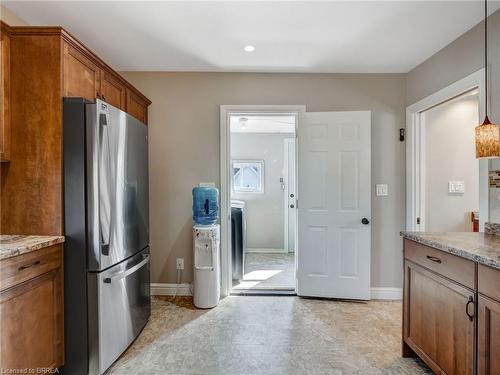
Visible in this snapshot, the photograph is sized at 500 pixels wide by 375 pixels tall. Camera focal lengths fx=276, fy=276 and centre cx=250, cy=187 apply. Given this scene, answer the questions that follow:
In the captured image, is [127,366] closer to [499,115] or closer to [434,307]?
[434,307]

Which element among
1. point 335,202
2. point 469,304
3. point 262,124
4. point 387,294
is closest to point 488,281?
point 469,304

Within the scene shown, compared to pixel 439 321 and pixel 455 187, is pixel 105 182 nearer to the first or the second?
pixel 439 321

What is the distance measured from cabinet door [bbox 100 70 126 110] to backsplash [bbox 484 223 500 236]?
299cm

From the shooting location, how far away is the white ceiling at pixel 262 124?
13.9 feet

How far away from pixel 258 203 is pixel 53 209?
12.1 feet

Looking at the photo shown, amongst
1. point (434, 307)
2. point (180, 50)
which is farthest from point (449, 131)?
point (180, 50)

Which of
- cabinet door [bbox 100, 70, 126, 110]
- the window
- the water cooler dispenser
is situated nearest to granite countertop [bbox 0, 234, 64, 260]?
cabinet door [bbox 100, 70, 126, 110]

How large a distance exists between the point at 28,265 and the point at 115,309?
0.67 m

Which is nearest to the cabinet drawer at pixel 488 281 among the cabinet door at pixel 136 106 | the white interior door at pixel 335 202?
the white interior door at pixel 335 202

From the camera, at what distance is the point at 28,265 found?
144 cm

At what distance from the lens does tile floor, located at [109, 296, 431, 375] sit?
6.22 ft

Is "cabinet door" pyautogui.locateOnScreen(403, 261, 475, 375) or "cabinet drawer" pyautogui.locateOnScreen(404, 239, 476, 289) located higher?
"cabinet drawer" pyautogui.locateOnScreen(404, 239, 476, 289)

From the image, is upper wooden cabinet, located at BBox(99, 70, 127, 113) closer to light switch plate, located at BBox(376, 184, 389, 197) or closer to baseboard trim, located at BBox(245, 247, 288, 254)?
light switch plate, located at BBox(376, 184, 389, 197)

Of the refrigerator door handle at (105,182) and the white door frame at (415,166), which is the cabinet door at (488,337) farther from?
the refrigerator door handle at (105,182)
